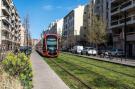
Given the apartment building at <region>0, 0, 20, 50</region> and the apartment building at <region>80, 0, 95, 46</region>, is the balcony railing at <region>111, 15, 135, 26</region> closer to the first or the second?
the apartment building at <region>80, 0, 95, 46</region>

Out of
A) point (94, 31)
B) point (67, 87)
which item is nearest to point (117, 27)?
point (94, 31)

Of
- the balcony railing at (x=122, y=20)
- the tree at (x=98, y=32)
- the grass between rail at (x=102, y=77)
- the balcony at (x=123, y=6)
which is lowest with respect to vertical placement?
the grass between rail at (x=102, y=77)

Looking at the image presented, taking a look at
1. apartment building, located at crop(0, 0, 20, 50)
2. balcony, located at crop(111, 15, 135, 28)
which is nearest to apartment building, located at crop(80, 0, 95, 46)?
balcony, located at crop(111, 15, 135, 28)

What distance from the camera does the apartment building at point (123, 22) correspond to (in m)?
67.2

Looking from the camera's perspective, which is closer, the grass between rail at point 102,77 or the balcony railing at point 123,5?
the grass between rail at point 102,77

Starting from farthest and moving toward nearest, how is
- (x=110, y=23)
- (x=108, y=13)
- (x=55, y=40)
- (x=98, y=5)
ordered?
1. (x=98, y=5)
2. (x=108, y=13)
3. (x=110, y=23)
4. (x=55, y=40)

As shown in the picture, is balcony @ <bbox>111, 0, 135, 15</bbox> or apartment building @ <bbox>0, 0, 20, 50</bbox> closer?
balcony @ <bbox>111, 0, 135, 15</bbox>

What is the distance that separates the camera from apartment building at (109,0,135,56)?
220ft

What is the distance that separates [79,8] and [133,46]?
233ft

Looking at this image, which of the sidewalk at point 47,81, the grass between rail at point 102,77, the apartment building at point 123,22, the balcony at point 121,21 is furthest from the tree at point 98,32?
the sidewalk at point 47,81

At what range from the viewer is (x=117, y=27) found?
75.6 m

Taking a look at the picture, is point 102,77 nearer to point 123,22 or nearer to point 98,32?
point 123,22

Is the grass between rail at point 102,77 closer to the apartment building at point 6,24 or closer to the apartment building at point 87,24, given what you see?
the apartment building at point 6,24

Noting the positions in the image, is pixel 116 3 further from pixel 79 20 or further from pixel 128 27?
pixel 79 20
